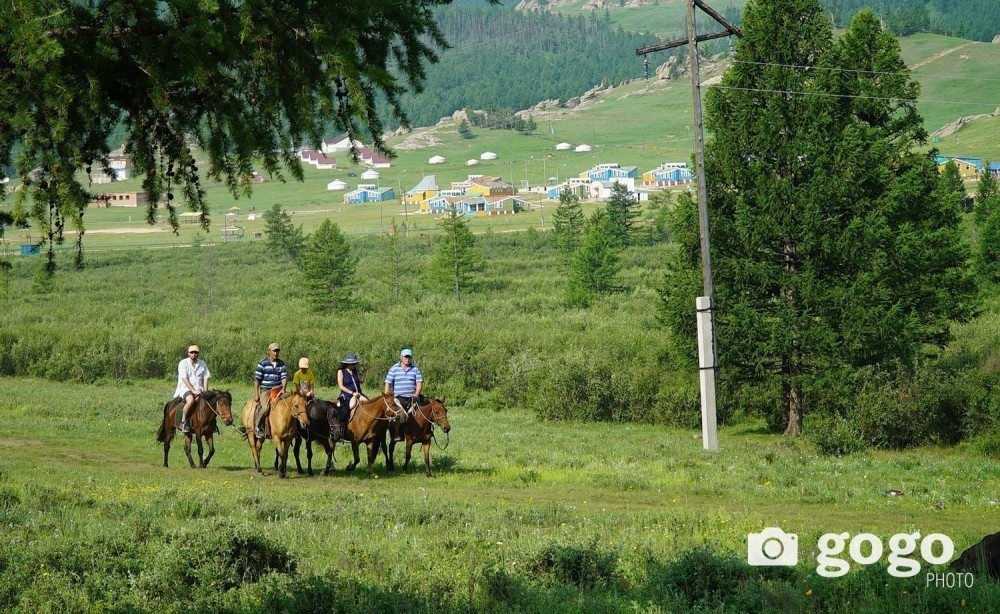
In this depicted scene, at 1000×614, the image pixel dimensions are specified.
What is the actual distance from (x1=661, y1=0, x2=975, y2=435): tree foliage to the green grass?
12.8ft

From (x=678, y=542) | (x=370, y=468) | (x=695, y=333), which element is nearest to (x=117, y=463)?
(x=370, y=468)

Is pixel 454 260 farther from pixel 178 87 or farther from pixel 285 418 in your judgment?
pixel 178 87

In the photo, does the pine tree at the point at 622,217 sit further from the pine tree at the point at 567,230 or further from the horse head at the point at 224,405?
the horse head at the point at 224,405

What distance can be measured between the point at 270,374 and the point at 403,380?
2760 mm

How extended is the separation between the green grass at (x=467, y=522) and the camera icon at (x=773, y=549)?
262 millimetres

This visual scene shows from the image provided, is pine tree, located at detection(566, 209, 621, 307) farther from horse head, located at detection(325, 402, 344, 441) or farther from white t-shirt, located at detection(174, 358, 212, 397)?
horse head, located at detection(325, 402, 344, 441)

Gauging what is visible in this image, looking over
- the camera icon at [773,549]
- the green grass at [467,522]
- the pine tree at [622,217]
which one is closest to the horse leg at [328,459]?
the green grass at [467,522]

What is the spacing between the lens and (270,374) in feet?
70.2

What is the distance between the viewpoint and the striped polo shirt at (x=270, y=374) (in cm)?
2128

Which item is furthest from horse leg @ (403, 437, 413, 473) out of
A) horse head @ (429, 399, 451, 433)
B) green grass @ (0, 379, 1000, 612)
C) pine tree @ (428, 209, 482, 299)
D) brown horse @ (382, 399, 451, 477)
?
pine tree @ (428, 209, 482, 299)

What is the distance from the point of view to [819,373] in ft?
100

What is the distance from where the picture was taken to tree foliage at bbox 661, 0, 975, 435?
29.9 metres

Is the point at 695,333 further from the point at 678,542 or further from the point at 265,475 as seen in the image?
the point at 678,542

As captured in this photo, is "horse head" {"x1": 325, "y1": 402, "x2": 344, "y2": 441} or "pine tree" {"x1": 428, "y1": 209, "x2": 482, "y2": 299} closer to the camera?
"horse head" {"x1": 325, "y1": 402, "x2": 344, "y2": 441}
